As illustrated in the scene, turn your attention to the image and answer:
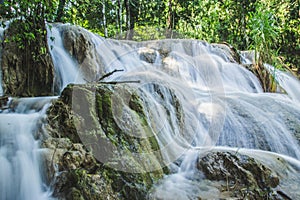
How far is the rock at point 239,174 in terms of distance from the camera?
2.42m

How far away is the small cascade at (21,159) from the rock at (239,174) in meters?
1.58

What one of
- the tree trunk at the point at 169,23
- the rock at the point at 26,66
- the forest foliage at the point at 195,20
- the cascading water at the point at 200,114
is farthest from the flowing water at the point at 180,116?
the tree trunk at the point at 169,23

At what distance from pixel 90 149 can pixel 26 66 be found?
7.90ft

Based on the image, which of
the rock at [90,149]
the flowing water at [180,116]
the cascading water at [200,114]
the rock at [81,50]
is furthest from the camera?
the rock at [81,50]

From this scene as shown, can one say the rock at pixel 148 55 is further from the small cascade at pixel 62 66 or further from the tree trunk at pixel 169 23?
the tree trunk at pixel 169 23

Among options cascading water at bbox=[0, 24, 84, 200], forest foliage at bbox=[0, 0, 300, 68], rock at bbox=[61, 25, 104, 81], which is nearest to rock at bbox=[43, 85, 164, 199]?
cascading water at bbox=[0, 24, 84, 200]

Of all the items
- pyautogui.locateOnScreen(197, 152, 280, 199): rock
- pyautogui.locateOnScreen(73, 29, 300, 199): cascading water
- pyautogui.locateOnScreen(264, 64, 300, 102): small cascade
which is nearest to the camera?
pyautogui.locateOnScreen(197, 152, 280, 199): rock

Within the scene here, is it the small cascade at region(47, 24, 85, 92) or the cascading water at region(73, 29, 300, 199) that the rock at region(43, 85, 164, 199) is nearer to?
the cascading water at region(73, 29, 300, 199)

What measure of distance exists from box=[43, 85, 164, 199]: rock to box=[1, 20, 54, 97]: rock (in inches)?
68.8

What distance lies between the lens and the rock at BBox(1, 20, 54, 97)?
3.92 meters

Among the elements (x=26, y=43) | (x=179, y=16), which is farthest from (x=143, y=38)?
(x=26, y=43)

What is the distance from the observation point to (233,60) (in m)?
8.26

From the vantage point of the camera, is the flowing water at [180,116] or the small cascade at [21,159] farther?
the flowing water at [180,116]

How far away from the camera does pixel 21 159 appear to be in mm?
2131
